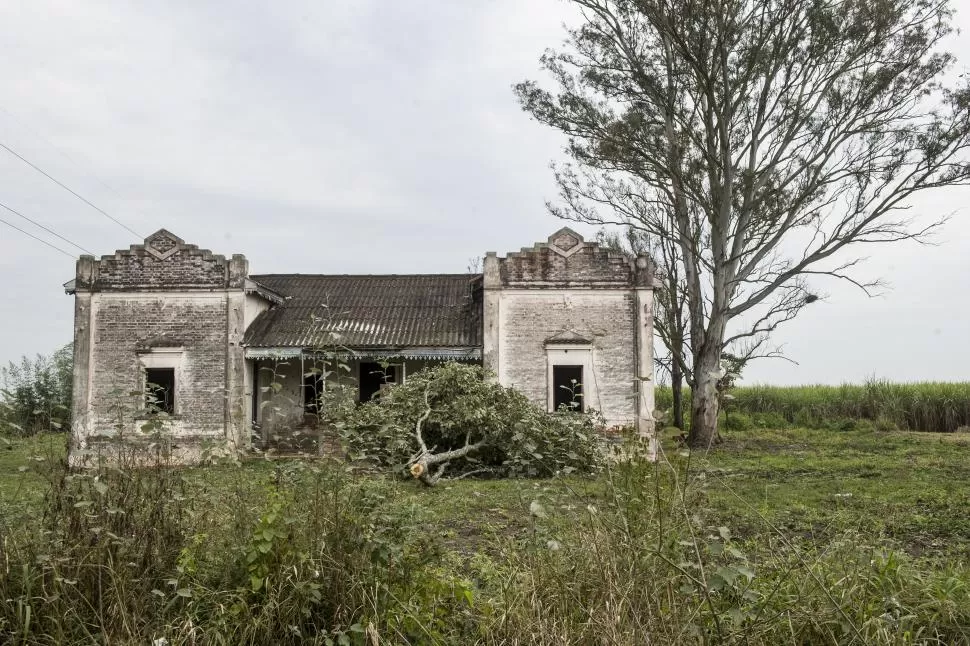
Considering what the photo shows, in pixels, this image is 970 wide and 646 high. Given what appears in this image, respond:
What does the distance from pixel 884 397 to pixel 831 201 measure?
10734mm

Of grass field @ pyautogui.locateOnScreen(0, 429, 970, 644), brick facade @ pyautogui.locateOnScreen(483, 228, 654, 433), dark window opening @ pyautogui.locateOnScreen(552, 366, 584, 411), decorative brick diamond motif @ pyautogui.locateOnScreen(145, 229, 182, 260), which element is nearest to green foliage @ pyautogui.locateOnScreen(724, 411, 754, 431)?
brick facade @ pyautogui.locateOnScreen(483, 228, 654, 433)

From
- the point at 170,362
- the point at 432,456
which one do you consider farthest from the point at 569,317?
the point at 170,362

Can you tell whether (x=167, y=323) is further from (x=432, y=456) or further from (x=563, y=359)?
(x=563, y=359)

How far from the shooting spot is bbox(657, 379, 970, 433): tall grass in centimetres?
2795

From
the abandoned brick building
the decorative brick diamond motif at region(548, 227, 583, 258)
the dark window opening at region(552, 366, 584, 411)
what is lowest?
the dark window opening at region(552, 366, 584, 411)

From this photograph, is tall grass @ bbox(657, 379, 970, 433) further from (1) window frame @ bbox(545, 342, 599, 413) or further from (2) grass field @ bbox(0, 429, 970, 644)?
(2) grass field @ bbox(0, 429, 970, 644)

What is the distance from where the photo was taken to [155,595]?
533 cm

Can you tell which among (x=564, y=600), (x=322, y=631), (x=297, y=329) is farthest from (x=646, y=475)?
(x=297, y=329)

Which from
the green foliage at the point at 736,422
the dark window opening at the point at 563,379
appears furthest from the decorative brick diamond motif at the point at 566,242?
the green foliage at the point at 736,422

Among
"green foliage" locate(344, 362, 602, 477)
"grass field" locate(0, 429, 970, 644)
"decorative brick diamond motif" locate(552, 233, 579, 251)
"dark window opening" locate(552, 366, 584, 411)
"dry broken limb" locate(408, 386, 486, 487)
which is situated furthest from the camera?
"decorative brick diamond motif" locate(552, 233, 579, 251)

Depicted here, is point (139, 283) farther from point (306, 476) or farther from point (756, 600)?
point (756, 600)

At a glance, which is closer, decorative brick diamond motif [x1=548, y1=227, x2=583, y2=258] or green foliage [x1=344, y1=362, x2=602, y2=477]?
green foliage [x1=344, y1=362, x2=602, y2=477]

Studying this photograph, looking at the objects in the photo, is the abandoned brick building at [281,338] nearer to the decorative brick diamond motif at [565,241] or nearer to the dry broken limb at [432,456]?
the decorative brick diamond motif at [565,241]

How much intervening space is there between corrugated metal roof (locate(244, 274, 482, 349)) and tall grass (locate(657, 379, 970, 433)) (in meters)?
9.60
